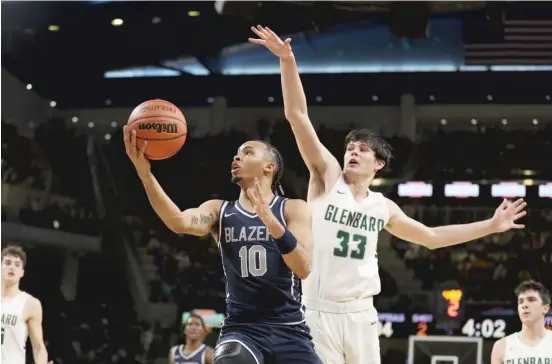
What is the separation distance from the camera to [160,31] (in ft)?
44.6

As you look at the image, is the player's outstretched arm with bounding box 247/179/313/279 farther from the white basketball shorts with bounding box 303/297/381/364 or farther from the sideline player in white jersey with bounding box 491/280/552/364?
the sideline player in white jersey with bounding box 491/280/552/364

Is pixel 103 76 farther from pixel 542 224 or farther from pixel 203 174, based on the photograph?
pixel 542 224

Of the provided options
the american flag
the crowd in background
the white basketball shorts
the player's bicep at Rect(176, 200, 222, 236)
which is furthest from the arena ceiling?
the player's bicep at Rect(176, 200, 222, 236)

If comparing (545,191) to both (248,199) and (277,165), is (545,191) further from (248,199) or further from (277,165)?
(248,199)

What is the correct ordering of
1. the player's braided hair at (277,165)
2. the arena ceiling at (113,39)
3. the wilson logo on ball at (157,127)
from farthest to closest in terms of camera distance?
the arena ceiling at (113,39)
the player's braided hair at (277,165)
the wilson logo on ball at (157,127)

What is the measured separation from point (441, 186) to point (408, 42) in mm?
2266

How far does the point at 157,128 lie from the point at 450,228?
201 centimetres

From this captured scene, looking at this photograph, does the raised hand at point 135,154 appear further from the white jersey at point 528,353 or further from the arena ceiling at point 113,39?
the arena ceiling at point 113,39

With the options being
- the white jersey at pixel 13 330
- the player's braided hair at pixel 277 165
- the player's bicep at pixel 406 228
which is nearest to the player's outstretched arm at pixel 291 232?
the player's braided hair at pixel 277 165

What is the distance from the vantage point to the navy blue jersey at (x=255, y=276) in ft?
12.9

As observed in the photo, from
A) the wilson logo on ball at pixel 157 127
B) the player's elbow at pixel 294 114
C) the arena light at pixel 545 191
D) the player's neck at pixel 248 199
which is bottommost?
the player's neck at pixel 248 199

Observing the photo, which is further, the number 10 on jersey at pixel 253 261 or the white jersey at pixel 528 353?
the white jersey at pixel 528 353

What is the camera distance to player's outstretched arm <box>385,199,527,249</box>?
199 inches

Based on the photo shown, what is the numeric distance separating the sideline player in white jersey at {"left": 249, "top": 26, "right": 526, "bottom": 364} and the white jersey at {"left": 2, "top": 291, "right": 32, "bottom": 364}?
323cm
